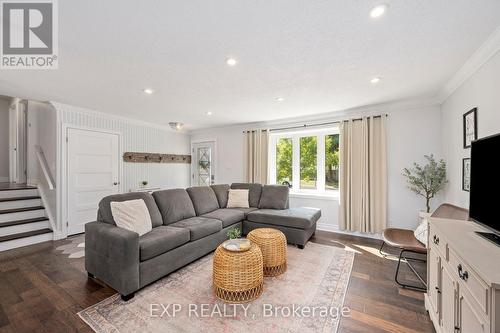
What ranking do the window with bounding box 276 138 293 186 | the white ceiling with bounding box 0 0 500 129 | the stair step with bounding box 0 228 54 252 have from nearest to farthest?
the white ceiling with bounding box 0 0 500 129
the stair step with bounding box 0 228 54 252
the window with bounding box 276 138 293 186

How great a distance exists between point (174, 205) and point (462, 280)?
3.10 metres

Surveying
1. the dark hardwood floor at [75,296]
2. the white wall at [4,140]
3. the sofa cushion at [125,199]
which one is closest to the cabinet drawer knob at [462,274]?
the dark hardwood floor at [75,296]

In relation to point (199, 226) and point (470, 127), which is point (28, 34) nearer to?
point (199, 226)

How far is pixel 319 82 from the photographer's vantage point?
2.77 metres

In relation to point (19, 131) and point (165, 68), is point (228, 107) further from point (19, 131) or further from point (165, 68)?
point (19, 131)

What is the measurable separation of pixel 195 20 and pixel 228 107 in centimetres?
236

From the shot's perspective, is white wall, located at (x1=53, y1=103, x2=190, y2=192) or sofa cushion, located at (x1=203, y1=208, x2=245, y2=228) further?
white wall, located at (x1=53, y1=103, x2=190, y2=192)

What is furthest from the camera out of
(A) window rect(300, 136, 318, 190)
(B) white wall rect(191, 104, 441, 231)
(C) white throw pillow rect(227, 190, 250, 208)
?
(A) window rect(300, 136, 318, 190)

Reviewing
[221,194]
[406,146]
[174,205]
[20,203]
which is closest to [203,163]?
[221,194]

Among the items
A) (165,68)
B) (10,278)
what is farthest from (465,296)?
(10,278)

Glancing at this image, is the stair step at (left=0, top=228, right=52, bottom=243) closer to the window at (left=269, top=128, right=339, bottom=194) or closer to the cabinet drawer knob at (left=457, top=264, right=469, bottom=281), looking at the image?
the window at (left=269, top=128, right=339, bottom=194)

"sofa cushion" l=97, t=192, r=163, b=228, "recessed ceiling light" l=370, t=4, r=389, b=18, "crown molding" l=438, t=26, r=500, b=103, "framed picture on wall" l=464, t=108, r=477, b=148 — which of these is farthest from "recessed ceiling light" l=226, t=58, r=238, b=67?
"framed picture on wall" l=464, t=108, r=477, b=148

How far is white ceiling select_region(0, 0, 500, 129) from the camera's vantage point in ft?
4.96

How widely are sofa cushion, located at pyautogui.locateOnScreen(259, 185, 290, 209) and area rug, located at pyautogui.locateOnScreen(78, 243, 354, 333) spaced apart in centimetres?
161
